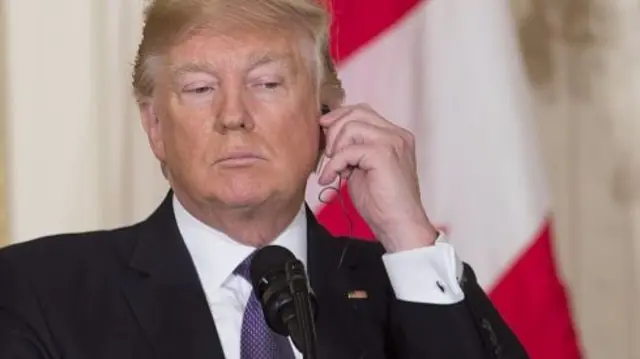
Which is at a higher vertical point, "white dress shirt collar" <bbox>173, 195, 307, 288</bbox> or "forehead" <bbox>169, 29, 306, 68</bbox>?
"forehead" <bbox>169, 29, 306, 68</bbox>

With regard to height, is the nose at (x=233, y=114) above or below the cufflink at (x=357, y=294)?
above

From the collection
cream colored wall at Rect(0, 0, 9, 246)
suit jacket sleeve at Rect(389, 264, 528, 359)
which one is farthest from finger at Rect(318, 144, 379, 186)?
cream colored wall at Rect(0, 0, 9, 246)

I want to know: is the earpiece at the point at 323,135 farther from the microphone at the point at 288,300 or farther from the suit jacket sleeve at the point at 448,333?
the microphone at the point at 288,300

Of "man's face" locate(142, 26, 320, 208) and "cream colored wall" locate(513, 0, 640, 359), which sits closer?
"man's face" locate(142, 26, 320, 208)

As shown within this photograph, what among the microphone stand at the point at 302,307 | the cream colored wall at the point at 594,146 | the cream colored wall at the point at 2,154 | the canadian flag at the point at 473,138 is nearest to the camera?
the microphone stand at the point at 302,307

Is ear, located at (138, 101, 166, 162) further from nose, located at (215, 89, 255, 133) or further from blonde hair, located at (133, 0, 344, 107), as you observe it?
nose, located at (215, 89, 255, 133)

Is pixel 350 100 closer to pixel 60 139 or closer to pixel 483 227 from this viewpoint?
pixel 483 227

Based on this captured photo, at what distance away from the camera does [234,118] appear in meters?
1.52

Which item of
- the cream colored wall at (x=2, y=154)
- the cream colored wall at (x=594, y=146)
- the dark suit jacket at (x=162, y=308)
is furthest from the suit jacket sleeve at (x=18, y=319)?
the cream colored wall at (x=594, y=146)

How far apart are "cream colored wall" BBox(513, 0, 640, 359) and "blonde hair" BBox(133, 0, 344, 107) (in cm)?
102

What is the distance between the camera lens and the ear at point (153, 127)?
1.63m

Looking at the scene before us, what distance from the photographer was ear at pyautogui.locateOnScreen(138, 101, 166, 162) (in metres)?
1.63

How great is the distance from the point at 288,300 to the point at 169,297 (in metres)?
0.45

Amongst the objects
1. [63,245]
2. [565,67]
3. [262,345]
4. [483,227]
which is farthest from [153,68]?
[565,67]
